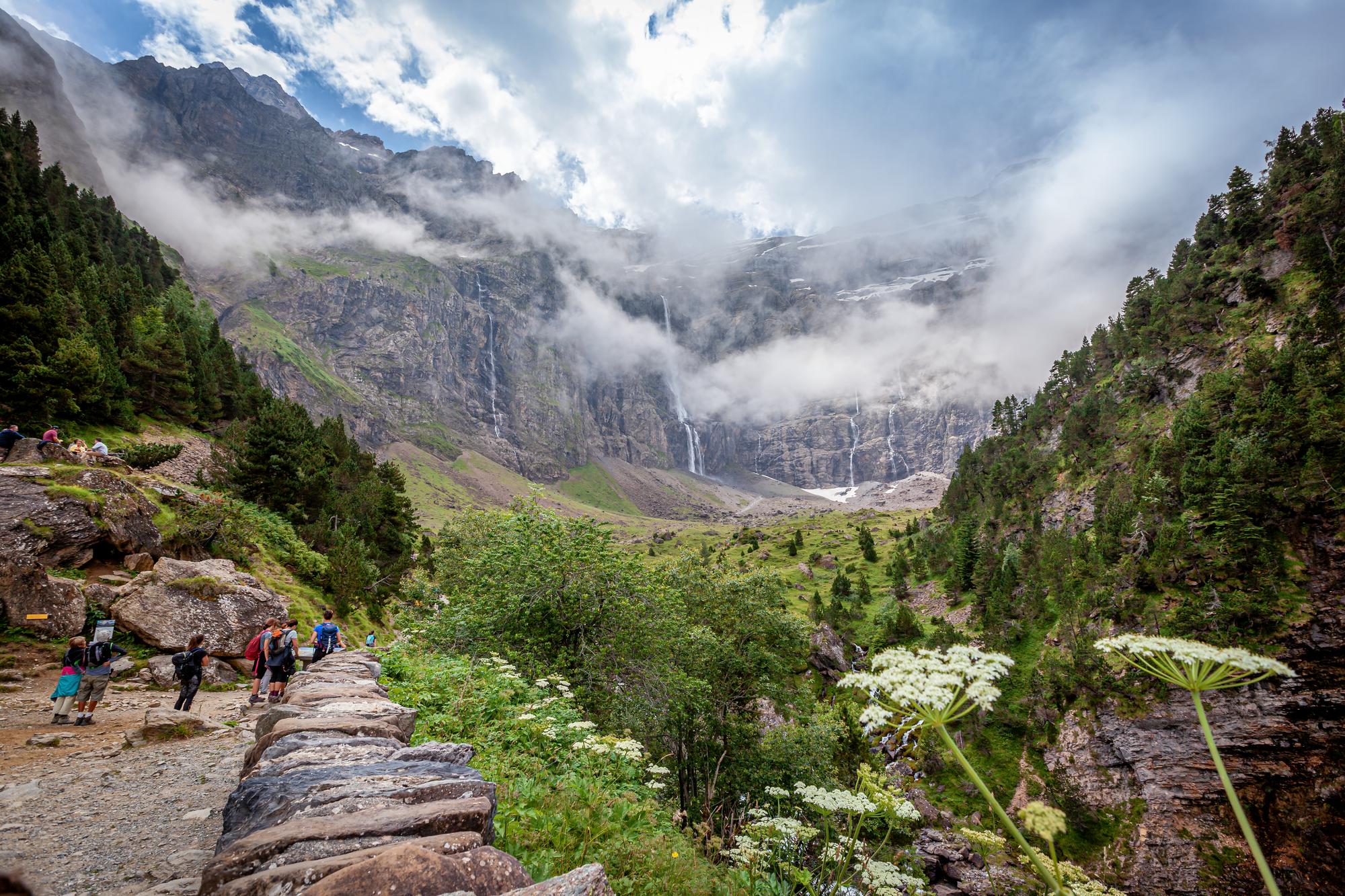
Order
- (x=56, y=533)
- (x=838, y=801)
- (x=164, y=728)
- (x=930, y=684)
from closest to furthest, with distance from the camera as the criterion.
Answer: (x=930, y=684)
(x=838, y=801)
(x=164, y=728)
(x=56, y=533)

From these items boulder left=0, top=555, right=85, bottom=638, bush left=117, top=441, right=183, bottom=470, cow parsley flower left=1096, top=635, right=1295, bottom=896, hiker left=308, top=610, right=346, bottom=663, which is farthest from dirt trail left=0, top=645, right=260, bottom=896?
bush left=117, top=441, right=183, bottom=470

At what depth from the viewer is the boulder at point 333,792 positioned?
534cm

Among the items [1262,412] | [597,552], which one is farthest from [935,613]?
[597,552]

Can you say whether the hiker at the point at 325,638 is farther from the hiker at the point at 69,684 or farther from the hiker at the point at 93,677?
the hiker at the point at 69,684

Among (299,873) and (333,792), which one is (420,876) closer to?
(299,873)

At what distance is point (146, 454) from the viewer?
102ft

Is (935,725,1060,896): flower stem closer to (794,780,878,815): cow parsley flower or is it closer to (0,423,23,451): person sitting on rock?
(794,780,878,815): cow parsley flower

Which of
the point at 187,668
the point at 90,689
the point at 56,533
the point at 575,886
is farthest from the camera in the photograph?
the point at 56,533

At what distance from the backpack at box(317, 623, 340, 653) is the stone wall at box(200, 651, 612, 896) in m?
14.7

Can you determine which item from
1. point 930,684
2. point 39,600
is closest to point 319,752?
point 930,684

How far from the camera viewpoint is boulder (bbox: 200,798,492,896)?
4.43 metres

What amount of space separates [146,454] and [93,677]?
23830 mm

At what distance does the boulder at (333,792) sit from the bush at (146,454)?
115 ft

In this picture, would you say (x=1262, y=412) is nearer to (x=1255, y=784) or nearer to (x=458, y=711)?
(x=1255, y=784)
